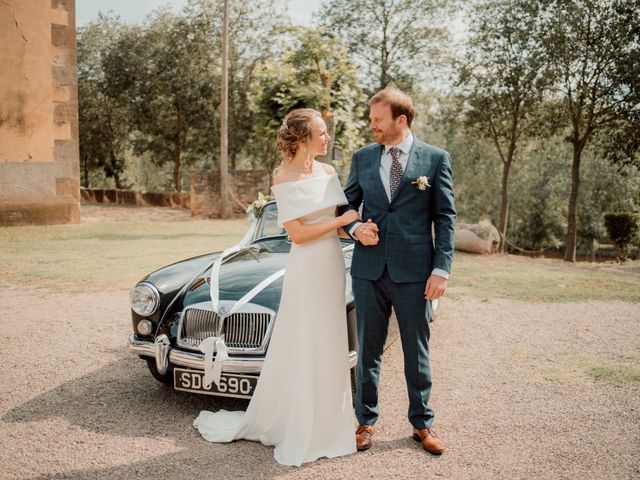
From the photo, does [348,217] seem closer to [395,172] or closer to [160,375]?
[395,172]

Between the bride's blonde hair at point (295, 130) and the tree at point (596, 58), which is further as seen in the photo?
the tree at point (596, 58)

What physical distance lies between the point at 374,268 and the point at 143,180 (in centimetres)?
4604

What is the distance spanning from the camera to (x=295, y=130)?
3500 mm

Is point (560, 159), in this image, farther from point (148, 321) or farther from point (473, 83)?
point (148, 321)

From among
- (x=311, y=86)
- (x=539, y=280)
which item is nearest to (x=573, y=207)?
(x=539, y=280)

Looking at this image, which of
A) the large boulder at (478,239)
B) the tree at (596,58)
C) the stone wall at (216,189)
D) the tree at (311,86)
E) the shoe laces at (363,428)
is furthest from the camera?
the stone wall at (216,189)

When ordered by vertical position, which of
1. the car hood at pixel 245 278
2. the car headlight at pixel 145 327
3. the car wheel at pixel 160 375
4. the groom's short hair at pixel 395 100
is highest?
the groom's short hair at pixel 395 100

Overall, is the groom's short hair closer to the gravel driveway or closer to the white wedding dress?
the white wedding dress

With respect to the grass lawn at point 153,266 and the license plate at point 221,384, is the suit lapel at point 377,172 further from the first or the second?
the grass lawn at point 153,266

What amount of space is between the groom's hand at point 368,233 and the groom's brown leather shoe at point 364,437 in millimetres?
1214

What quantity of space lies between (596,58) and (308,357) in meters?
15.1

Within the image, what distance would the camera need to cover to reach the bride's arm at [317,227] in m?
3.43

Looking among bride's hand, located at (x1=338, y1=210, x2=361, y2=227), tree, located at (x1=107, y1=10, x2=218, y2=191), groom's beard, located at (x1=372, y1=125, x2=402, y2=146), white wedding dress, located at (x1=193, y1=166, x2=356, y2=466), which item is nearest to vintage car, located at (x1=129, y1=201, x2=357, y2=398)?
white wedding dress, located at (x1=193, y1=166, x2=356, y2=466)

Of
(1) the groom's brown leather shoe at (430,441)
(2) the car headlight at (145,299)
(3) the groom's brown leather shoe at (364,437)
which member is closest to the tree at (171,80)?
(2) the car headlight at (145,299)
